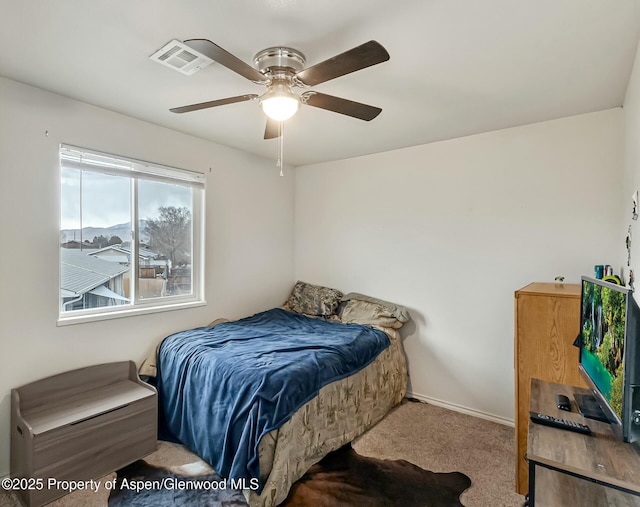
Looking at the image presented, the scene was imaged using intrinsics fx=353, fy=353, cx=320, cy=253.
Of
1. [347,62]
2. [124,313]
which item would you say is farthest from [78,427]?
[347,62]

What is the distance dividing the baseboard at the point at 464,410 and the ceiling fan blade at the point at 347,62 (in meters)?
2.88

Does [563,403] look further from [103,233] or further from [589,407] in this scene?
[103,233]

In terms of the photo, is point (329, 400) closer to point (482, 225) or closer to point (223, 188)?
point (482, 225)

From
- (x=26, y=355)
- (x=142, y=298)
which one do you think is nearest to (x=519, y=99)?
(x=142, y=298)

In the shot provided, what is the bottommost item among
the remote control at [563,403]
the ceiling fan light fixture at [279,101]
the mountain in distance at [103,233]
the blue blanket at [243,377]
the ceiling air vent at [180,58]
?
the blue blanket at [243,377]

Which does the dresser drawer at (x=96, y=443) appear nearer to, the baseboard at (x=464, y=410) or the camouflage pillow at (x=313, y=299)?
the camouflage pillow at (x=313, y=299)

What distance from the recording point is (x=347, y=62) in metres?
1.46

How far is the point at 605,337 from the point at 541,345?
0.76m

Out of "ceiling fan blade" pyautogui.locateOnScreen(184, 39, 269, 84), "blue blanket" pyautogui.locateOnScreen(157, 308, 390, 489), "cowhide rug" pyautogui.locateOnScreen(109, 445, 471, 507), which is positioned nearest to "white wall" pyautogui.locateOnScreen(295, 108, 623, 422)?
"blue blanket" pyautogui.locateOnScreen(157, 308, 390, 489)

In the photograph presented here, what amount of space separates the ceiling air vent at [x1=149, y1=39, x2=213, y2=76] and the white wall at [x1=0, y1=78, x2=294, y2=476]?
1.04m

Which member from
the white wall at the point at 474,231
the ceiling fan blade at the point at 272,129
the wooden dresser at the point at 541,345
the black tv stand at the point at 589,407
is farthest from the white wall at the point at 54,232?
the black tv stand at the point at 589,407

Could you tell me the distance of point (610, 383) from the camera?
125 cm

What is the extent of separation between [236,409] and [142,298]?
4.56 ft

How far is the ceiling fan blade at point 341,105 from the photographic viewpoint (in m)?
1.81
